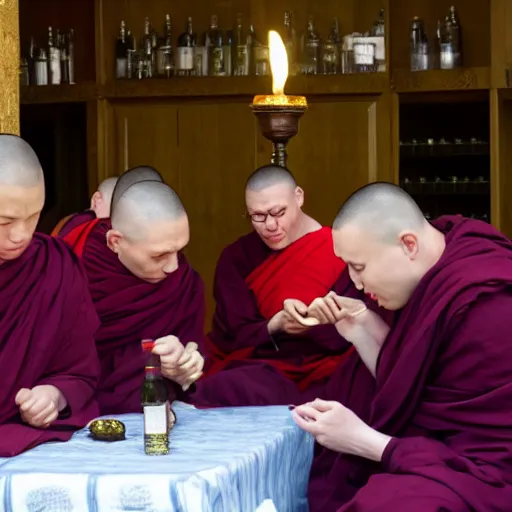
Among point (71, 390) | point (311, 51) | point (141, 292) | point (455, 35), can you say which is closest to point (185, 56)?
point (311, 51)

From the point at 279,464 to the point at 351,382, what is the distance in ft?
1.40

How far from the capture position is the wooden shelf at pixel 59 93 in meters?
8.17

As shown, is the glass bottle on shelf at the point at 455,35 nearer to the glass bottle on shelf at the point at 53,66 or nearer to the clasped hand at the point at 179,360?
the glass bottle on shelf at the point at 53,66

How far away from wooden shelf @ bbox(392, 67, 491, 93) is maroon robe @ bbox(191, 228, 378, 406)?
2698 mm

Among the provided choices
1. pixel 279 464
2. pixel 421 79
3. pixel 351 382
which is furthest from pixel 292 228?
pixel 421 79

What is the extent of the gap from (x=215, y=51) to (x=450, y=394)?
5.20 metres

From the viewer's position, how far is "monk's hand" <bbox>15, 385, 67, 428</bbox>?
3.22m

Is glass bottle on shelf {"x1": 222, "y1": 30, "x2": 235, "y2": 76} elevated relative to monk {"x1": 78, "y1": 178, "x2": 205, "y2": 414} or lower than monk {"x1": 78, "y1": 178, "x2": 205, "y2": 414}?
elevated

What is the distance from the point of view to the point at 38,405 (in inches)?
127

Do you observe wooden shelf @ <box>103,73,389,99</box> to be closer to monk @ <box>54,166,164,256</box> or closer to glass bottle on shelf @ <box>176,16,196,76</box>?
glass bottle on shelf @ <box>176,16,196,76</box>

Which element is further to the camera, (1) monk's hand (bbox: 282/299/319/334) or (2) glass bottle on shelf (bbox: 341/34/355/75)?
(2) glass bottle on shelf (bbox: 341/34/355/75)

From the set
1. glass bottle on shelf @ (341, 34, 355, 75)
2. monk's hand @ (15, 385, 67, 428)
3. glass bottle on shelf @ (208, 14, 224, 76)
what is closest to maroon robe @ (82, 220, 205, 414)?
monk's hand @ (15, 385, 67, 428)

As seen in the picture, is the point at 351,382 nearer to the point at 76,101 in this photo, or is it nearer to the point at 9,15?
the point at 9,15

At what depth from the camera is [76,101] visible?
8.24 meters
